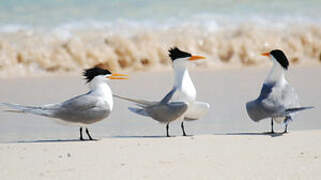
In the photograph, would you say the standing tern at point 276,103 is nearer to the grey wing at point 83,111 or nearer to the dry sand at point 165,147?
the dry sand at point 165,147

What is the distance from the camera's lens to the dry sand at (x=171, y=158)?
15.8 ft

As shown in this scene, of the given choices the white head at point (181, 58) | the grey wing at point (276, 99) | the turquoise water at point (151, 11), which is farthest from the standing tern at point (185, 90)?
the turquoise water at point (151, 11)

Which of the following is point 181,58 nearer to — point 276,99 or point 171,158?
point 276,99

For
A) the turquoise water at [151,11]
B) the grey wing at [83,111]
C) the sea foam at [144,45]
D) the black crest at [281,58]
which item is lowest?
the grey wing at [83,111]

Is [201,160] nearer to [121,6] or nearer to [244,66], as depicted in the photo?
[244,66]

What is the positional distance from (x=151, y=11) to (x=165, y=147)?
12.1m

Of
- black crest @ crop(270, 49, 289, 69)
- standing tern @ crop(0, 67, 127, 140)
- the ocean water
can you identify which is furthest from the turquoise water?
standing tern @ crop(0, 67, 127, 140)

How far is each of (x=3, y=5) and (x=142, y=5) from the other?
3730mm

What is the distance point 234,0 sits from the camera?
60.4 feet

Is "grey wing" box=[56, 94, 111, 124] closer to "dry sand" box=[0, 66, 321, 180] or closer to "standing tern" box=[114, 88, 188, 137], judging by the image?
"dry sand" box=[0, 66, 321, 180]

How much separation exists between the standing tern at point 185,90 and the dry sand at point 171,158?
18.2 inches

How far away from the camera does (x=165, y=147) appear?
587 cm

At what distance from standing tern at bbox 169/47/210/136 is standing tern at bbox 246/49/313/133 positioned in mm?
484

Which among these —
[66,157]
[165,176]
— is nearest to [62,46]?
[66,157]
